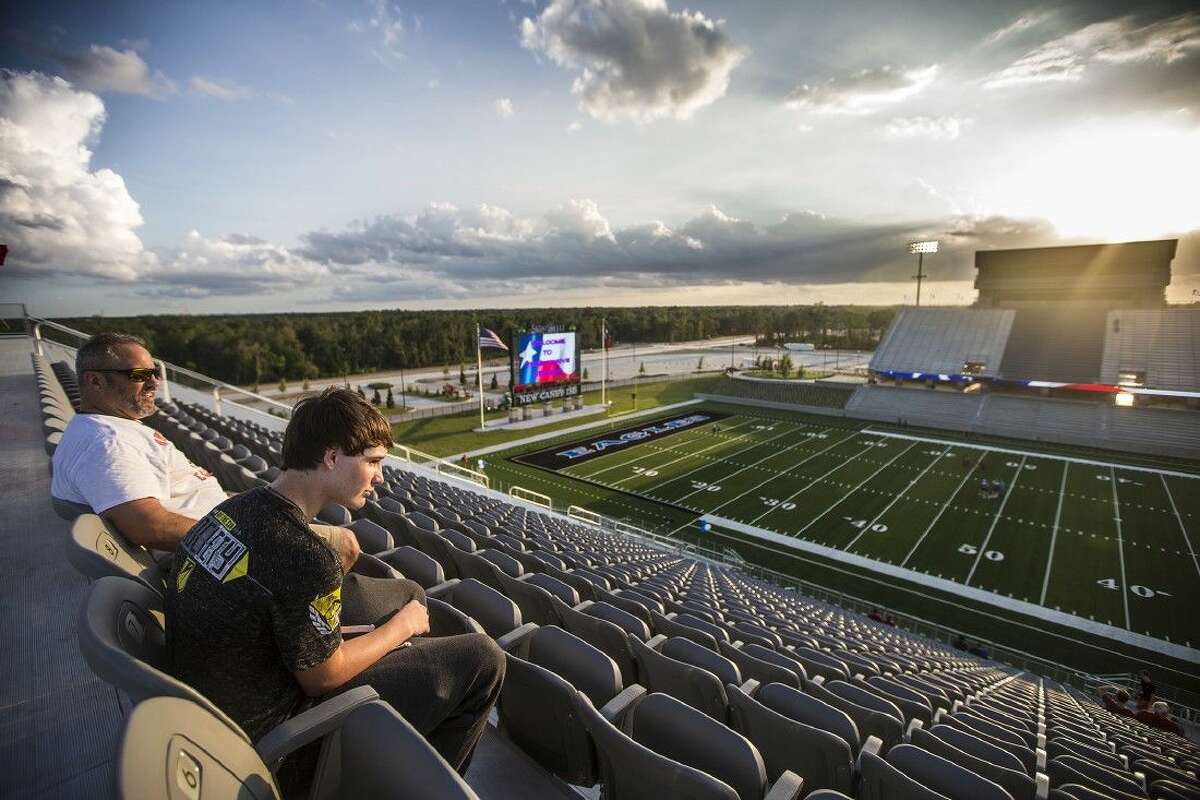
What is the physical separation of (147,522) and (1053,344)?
61043 mm

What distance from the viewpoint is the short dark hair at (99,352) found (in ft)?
11.7

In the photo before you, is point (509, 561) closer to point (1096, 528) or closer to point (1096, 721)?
point (1096, 721)

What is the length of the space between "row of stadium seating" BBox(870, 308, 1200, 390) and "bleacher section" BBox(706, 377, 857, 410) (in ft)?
23.3

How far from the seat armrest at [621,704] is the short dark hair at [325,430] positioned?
1701 millimetres

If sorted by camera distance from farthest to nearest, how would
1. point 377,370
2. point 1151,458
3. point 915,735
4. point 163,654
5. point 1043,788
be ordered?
point 377,370, point 1151,458, point 915,735, point 1043,788, point 163,654

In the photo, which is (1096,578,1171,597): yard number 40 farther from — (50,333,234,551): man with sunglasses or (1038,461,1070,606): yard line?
(50,333,234,551): man with sunglasses

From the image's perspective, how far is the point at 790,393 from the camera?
4791 cm

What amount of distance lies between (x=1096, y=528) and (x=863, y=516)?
889 centimetres

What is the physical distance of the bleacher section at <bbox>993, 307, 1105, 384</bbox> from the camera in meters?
43.9

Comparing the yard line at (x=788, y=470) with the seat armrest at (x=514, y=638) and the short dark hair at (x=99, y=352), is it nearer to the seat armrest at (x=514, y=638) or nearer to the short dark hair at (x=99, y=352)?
the seat armrest at (x=514, y=638)

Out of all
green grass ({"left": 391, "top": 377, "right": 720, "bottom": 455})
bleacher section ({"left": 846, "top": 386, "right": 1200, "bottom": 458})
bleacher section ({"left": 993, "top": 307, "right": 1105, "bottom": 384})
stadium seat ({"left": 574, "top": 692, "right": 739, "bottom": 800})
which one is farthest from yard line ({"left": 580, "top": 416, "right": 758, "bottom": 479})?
stadium seat ({"left": 574, "top": 692, "right": 739, "bottom": 800})

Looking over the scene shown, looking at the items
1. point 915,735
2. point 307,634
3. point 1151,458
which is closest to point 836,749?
point 915,735

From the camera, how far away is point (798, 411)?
150 ft

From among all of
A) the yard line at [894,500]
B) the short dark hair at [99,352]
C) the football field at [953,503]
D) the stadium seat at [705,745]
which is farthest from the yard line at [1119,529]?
the short dark hair at [99,352]
